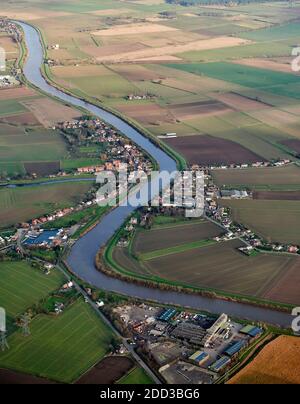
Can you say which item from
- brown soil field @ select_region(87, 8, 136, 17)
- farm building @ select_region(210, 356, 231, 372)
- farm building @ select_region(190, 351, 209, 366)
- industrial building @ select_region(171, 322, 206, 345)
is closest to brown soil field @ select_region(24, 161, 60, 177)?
industrial building @ select_region(171, 322, 206, 345)

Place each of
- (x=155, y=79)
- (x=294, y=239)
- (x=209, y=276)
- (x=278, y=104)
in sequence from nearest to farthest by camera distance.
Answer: (x=209, y=276) → (x=294, y=239) → (x=278, y=104) → (x=155, y=79)

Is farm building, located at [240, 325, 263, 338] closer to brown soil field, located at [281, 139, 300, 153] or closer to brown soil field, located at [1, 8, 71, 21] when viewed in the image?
brown soil field, located at [281, 139, 300, 153]

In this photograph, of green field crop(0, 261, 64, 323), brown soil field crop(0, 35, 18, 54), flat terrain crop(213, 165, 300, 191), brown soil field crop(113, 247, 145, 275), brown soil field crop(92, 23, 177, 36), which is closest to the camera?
green field crop(0, 261, 64, 323)

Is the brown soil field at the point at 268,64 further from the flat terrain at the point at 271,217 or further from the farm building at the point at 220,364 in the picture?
the farm building at the point at 220,364

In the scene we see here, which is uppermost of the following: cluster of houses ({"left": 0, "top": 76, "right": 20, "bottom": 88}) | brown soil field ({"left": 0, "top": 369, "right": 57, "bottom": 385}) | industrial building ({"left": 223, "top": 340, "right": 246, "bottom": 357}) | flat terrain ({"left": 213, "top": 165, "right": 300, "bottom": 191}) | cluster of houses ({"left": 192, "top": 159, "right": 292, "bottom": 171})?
cluster of houses ({"left": 0, "top": 76, "right": 20, "bottom": 88})

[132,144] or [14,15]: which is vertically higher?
[14,15]
